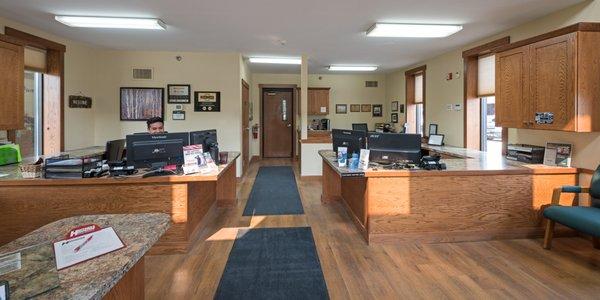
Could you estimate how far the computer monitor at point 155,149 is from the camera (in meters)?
3.26

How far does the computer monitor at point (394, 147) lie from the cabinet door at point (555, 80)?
132 centimetres

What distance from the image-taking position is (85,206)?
3.11 metres

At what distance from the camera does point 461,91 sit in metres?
5.64

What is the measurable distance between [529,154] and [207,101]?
16.6 ft

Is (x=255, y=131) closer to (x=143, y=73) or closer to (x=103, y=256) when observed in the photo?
(x=143, y=73)

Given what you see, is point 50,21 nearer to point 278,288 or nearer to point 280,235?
point 280,235

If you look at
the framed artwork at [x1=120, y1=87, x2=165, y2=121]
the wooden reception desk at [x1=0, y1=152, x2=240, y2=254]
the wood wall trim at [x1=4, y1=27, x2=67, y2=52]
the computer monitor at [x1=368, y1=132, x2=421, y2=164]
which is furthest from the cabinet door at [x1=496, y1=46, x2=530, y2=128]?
the wood wall trim at [x1=4, y1=27, x2=67, y2=52]

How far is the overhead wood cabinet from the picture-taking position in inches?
129

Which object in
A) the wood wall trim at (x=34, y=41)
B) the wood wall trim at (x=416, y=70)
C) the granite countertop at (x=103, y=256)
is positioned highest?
the wood wall trim at (x=416, y=70)

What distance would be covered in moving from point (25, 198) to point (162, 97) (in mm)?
3639

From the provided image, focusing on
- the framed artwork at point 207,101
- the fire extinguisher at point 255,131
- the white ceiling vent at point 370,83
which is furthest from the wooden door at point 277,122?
the framed artwork at point 207,101

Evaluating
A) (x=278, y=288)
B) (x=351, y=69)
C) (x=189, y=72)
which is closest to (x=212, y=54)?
(x=189, y=72)

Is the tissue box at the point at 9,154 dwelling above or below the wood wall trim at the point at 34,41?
below

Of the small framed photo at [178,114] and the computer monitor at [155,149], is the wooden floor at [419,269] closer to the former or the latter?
the computer monitor at [155,149]
